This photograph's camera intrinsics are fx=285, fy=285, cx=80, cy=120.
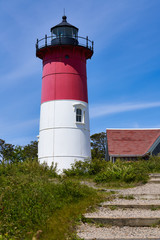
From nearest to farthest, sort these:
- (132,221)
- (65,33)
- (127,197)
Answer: (132,221)
(127,197)
(65,33)

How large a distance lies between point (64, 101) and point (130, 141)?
27.9 ft

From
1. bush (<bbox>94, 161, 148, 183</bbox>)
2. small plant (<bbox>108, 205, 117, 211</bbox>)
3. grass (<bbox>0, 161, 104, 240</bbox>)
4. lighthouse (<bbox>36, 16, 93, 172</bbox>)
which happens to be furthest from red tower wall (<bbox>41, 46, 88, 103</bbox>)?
small plant (<bbox>108, 205, 117, 211</bbox>)

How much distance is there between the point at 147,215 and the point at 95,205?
4.12ft

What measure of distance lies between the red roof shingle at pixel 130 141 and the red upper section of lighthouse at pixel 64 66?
236 inches

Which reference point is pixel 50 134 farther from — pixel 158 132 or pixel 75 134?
pixel 158 132

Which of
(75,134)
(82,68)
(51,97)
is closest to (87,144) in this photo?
(75,134)

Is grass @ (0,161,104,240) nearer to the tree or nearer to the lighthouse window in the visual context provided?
the lighthouse window

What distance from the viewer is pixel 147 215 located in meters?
5.75

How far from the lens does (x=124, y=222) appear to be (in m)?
5.42

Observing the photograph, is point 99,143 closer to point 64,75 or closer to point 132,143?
point 132,143

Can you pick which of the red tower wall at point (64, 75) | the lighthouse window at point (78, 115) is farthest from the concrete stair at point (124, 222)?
the red tower wall at point (64, 75)

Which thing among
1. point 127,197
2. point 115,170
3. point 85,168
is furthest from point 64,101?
point 127,197

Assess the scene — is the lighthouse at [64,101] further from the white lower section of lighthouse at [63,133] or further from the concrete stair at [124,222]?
the concrete stair at [124,222]

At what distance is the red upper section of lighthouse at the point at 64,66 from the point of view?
17.3 metres
